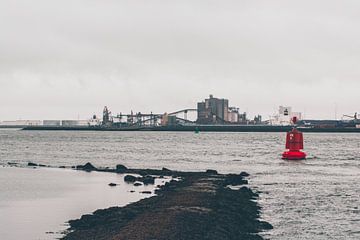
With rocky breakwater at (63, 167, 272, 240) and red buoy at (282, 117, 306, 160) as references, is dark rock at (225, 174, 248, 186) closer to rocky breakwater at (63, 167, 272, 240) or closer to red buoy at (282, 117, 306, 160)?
rocky breakwater at (63, 167, 272, 240)

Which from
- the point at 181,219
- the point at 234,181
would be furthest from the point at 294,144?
the point at 181,219

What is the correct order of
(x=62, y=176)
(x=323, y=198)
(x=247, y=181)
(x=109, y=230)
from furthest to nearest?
(x=62, y=176)
(x=247, y=181)
(x=323, y=198)
(x=109, y=230)

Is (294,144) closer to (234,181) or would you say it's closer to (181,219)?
(234,181)

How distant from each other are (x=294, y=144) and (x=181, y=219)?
150 ft

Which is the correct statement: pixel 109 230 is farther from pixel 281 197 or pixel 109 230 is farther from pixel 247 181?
pixel 247 181

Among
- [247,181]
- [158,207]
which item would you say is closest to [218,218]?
[158,207]

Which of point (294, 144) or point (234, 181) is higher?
point (294, 144)

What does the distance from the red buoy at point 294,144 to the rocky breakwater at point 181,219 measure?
1123 inches

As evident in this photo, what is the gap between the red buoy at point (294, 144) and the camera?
6638 cm

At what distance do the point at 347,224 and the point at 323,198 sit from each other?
30.6ft

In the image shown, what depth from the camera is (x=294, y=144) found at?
70062mm

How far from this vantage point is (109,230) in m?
25.2

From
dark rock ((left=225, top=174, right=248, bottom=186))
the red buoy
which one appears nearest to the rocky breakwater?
dark rock ((left=225, top=174, right=248, bottom=186))

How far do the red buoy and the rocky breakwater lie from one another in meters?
28.5
